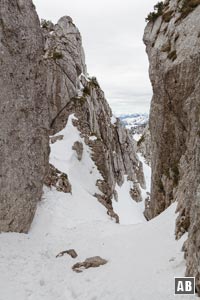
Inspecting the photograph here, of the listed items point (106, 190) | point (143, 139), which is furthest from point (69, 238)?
point (143, 139)

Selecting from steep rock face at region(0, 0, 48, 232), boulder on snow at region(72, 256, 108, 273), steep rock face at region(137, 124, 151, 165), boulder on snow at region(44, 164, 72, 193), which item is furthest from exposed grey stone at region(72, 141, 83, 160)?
steep rock face at region(137, 124, 151, 165)

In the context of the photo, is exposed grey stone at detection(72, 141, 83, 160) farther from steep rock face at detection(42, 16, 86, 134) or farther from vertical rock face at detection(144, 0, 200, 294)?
vertical rock face at detection(144, 0, 200, 294)

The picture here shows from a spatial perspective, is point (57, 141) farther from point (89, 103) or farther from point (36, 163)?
point (36, 163)

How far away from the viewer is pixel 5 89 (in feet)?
69.9

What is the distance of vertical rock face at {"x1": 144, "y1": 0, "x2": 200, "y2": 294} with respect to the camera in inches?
941

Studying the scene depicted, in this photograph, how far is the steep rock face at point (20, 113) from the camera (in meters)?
21.2

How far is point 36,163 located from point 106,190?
82.7 ft

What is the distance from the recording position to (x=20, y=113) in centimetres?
2278

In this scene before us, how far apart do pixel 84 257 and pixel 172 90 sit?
15.8 metres

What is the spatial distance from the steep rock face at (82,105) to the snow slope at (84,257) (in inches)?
671

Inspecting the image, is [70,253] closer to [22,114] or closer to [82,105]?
[22,114]

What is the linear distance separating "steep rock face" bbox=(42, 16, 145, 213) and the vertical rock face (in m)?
16.2

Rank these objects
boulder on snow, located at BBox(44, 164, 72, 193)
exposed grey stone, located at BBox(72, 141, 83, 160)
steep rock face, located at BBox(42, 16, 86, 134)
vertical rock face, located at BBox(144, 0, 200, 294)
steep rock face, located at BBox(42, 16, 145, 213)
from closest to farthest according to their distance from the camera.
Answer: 1. vertical rock face, located at BBox(144, 0, 200, 294)
2. boulder on snow, located at BBox(44, 164, 72, 193)
3. exposed grey stone, located at BBox(72, 141, 83, 160)
4. steep rock face, located at BBox(42, 16, 145, 213)
5. steep rock face, located at BBox(42, 16, 86, 134)

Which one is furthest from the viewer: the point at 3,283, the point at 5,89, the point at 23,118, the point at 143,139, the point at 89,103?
the point at 143,139
